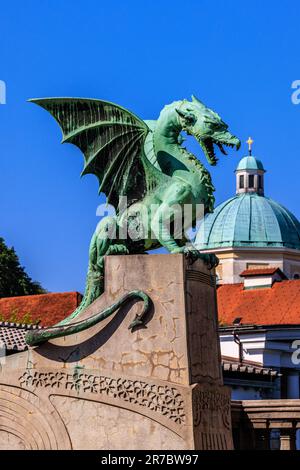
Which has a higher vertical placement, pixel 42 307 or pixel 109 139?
pixel 42 307

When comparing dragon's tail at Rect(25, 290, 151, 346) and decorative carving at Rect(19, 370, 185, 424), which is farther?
dragon's tail at Rect(25, 290, 151, 346)

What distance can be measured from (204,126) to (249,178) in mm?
63376

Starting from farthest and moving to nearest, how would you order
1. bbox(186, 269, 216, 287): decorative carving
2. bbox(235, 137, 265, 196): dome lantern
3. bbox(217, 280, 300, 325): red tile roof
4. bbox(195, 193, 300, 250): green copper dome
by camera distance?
bbox(235, 137, 265, 196): dome lantern
bbox(195, 193, 300, 250): green copper dome
bbox(217, 280, 300, 325): red tile roof
bbox(186, 269, 216, 287): decorative carving

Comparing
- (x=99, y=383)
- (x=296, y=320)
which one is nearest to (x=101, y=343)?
(x=99, y=383)

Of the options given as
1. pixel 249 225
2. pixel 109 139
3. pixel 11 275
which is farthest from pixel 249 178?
pixel 109 139

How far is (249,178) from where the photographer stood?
81.1 m

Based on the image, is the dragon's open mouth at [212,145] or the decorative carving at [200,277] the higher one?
the dragon's open mouth at [212,145]

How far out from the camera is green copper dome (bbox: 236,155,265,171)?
270 ft

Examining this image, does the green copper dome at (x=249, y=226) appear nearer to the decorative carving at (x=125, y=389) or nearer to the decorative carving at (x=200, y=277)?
the decorative carving at (x=200, y=277)

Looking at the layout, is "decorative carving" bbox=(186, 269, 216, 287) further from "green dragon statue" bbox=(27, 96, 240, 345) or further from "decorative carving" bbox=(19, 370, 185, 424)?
"decorative carving" bbox=(19, 370, 185, 424)

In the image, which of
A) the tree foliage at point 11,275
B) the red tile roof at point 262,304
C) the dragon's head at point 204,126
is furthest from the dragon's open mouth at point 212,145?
the tree foliage at point 11,275

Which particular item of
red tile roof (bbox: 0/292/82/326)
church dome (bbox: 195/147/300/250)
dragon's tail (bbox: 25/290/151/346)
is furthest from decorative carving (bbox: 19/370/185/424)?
church dome (bbox: 195/147/300/250)

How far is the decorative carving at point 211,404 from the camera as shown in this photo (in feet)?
54.2

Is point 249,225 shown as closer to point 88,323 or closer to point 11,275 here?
point 11,275
